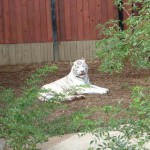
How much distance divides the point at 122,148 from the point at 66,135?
2900mm

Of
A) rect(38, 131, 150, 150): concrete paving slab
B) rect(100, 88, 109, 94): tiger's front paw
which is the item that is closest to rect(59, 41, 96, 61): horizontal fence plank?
rect(100, 88, 109, 94): tiger's front paw

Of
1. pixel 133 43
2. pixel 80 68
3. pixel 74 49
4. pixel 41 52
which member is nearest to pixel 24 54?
pixel 41 52

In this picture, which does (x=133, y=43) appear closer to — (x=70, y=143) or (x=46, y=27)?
(x=70, y=143)

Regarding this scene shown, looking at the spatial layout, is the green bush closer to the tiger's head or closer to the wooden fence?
the tiger's head

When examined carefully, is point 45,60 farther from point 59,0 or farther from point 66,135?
point 66,135

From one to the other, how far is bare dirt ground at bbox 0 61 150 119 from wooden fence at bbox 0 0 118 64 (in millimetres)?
522

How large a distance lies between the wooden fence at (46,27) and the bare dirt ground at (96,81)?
0.52m

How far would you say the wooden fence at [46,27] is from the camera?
1440 centimetres

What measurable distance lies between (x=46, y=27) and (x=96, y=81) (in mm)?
3912

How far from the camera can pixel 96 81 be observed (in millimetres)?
11133

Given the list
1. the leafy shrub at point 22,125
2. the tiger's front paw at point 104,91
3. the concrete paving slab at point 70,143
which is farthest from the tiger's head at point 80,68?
the leafy shrub at point 22,125

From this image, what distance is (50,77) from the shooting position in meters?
11.8

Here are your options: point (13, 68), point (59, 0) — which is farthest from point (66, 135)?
point (59, 0)

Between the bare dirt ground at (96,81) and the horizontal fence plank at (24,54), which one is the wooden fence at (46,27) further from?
the bare dirt ground at (96,81)
